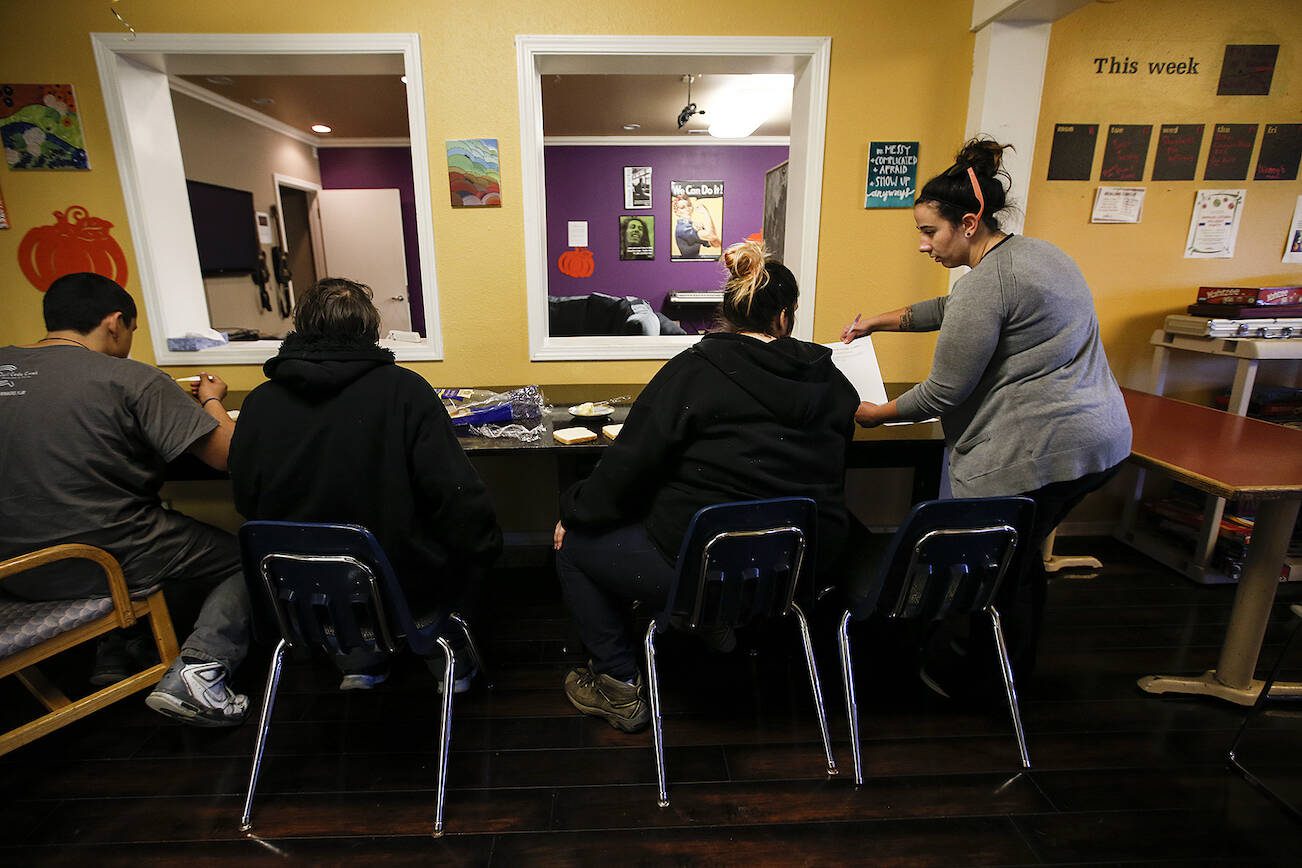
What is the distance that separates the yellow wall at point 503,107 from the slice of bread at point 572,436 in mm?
747

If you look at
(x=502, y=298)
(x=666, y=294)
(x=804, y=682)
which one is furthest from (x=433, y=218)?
(x=666, y=294)

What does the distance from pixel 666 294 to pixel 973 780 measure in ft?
19.3

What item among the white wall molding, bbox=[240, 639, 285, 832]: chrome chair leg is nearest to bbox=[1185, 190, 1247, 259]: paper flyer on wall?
bbox=[240, 639, 285, 832]: chrome chair leg

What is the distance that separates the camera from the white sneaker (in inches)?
65.5

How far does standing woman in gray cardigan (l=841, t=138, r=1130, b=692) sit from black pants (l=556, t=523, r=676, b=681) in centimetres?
84

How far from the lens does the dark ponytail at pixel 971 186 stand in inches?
60.9

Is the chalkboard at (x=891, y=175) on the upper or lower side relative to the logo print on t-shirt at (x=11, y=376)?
upper

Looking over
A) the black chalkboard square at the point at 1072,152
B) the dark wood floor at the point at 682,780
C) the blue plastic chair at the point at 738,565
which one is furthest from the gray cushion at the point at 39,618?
the black chalkboard square at the point at 1072,152

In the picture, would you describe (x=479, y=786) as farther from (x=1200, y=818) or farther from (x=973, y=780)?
(x=1200, y=818)

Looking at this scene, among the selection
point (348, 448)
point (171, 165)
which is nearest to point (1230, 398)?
point (348, 448)

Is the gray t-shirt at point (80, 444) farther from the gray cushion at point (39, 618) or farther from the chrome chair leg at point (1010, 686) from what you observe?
the chrome chair leg at point (1010, 686)

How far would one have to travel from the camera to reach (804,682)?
6.51 feet

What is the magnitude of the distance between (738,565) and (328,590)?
878 millimetres

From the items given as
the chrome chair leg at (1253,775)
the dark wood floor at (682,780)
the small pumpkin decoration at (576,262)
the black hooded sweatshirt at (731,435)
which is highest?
the small pumpkin decoration at (576,262)
